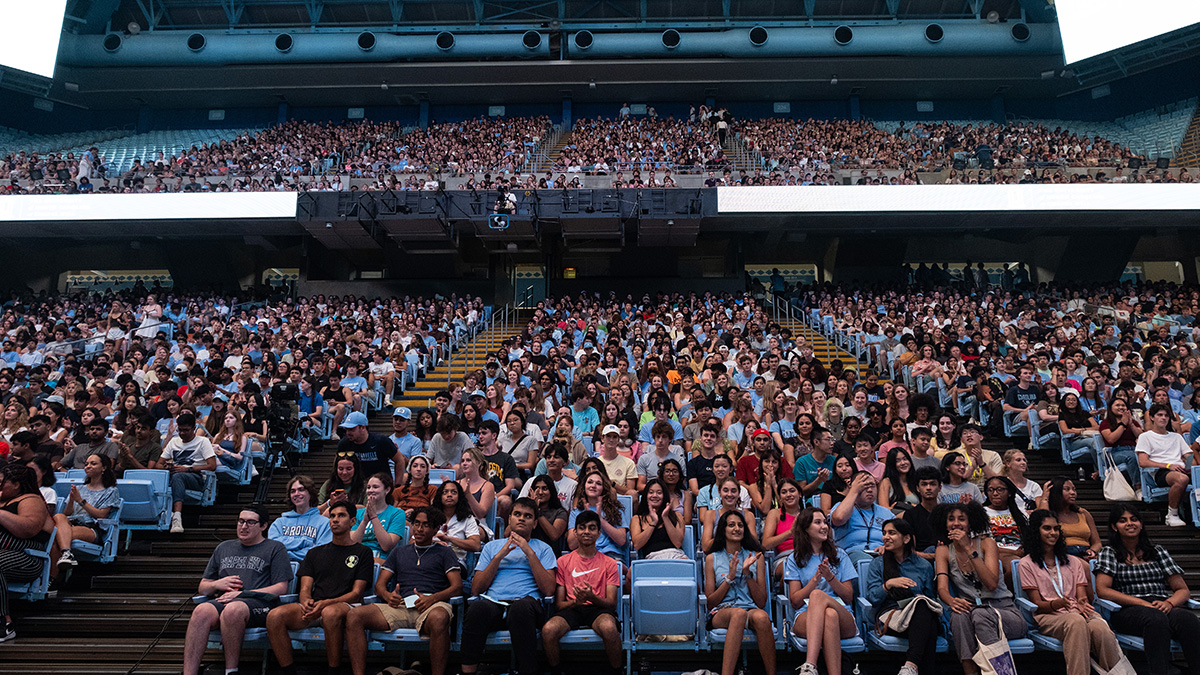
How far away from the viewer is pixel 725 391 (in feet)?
29.5

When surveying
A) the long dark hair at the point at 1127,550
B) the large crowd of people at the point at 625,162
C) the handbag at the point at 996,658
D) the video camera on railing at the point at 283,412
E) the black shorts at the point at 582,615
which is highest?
the large crowd of people at the point at 625,162

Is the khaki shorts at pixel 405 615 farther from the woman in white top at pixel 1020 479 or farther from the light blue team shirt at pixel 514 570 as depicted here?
the woman in white top at pixel 1020 479

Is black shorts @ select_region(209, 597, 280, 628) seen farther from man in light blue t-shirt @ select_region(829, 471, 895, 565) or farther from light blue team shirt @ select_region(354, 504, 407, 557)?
man in light blue t-shirt @ select_region(829, 471, 895, 565)

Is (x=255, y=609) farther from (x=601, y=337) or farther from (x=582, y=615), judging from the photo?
(x=601, y=337)

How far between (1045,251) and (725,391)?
1679 cm

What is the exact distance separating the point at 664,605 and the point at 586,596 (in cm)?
48

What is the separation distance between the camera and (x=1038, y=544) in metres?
4.95

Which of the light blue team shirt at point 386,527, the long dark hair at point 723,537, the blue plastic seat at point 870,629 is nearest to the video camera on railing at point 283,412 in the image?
the light blue team shirt at point 386,527

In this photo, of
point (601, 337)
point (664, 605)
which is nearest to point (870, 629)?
point (664, 605)

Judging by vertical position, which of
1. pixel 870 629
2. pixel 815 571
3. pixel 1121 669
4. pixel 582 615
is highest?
pixel 815 571

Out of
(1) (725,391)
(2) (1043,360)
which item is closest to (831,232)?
(2) (1043,360)

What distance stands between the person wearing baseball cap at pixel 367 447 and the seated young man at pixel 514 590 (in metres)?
2.05

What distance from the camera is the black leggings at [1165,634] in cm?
451

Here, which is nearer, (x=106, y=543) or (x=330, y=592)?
(x=330, y=592)
